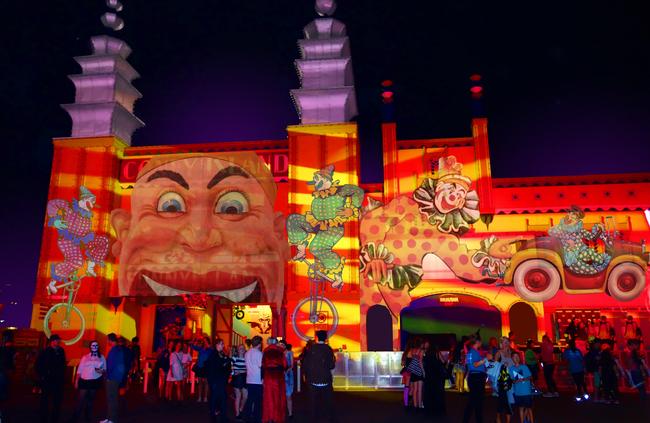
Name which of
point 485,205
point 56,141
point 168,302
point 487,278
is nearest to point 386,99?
point 485,205

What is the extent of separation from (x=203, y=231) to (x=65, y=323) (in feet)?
20.0

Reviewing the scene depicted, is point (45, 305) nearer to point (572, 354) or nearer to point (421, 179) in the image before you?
point (421, 179)

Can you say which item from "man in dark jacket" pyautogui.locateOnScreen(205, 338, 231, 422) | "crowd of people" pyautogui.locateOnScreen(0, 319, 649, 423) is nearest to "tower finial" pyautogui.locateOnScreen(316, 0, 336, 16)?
"crowd of people" pyautogui.locateOnScreen(0, 319, 649, 423)

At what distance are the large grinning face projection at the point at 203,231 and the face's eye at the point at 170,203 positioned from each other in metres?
0.04

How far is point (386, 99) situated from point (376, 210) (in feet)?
14.9

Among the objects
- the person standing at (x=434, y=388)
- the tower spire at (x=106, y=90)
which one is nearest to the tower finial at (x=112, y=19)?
the tower spire at (x=106, y=90)

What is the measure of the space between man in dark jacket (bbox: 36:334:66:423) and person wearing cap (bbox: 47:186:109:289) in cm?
1155

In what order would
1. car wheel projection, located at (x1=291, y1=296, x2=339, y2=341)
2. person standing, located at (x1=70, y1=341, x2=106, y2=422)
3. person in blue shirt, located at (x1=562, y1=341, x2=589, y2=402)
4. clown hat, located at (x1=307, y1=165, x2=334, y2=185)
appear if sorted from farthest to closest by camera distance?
1. clown hat, located at (x1=307, y1=165, x2=334, y2=185)
2. car wheel projection, located at (x1=291, y1=296, x2=339, y2=341)
3. person in blue shirt, located at (x1=562, y1=341, x2=589, y2=402)
4. person standing, located at (x1=70, y1=341, x2=106, y2=422)

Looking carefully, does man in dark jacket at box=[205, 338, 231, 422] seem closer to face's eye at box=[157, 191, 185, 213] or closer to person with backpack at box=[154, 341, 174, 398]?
person with backpack at box=[154, 341, 174, 398]

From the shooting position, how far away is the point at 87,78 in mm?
23125

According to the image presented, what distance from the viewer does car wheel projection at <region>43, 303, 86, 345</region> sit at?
2086 cm

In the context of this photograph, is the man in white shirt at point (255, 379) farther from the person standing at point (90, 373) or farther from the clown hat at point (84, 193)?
the clown hat at point (84, 193)

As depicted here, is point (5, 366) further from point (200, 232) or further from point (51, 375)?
point (200, 232)

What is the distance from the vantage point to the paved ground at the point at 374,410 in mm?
11531
